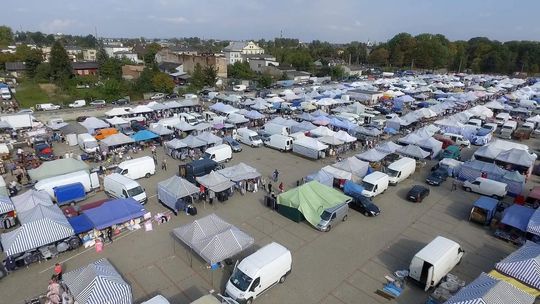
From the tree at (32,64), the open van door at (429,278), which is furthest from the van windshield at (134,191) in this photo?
the tree at (32,64)

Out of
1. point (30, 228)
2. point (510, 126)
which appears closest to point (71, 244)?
point (30, 228)

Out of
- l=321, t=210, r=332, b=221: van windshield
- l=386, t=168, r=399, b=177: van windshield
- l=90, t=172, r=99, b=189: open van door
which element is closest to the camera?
l=321, t=210, r=332, b=221: van windshield

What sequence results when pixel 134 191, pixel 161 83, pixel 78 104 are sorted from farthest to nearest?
pixel 161 83, pixel 78 104, pixel 134 191

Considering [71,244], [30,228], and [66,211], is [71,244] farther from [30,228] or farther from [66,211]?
[66,211]

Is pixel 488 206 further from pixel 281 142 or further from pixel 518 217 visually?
pixel 281 142

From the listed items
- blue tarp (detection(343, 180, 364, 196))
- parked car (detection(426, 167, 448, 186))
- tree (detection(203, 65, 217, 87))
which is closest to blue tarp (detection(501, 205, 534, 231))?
parked car (detection(426, 167, 448, 186))

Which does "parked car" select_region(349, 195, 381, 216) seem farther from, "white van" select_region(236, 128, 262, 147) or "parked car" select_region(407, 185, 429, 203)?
"white van" select_region(236, 128, 262, 147)

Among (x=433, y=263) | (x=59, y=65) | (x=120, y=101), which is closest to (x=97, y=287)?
(x=433, y=263)
